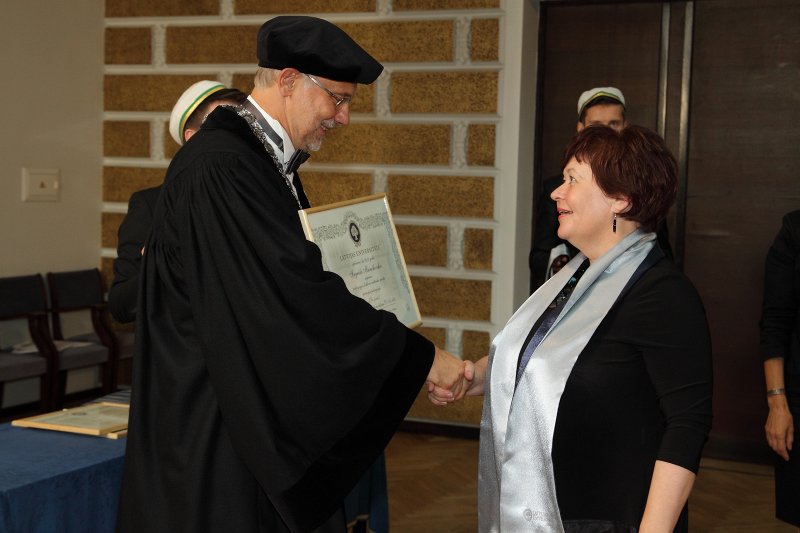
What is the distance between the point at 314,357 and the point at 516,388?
19.0 inches

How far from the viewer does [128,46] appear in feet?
23.1

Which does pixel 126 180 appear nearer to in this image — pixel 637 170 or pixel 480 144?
pixel 480 144

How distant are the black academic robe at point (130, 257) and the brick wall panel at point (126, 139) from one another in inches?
138

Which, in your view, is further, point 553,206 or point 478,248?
point 478,248

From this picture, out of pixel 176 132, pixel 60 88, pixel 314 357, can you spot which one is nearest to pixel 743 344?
pixel 176 132

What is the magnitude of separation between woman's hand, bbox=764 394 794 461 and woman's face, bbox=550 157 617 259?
1534mm

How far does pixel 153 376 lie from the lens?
238cm

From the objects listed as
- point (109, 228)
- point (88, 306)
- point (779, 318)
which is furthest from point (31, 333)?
point (779, 318)

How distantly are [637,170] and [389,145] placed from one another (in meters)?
4.32

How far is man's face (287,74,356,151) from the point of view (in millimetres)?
2605

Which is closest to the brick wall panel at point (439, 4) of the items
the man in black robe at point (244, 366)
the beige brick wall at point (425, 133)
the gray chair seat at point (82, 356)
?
the beige brick wall at point (425, 133)

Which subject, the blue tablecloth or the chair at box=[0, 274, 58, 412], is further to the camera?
the chair at box=[0, 274, 58, 412]

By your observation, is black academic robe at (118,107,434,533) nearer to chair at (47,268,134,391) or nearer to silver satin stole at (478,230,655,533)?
silver satin stole at (478,230,655,533)

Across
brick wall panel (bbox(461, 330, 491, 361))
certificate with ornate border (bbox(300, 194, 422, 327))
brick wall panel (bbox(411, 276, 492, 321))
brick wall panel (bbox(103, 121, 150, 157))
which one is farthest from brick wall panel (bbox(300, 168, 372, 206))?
certificate with ornate border (bbox(300, 194, 422, 327))
